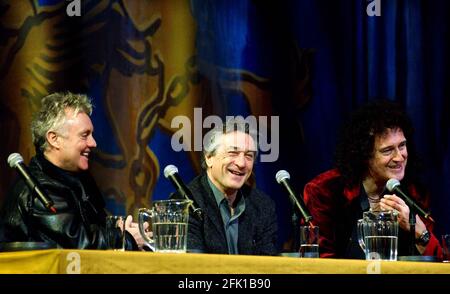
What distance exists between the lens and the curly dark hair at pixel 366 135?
13.4ft

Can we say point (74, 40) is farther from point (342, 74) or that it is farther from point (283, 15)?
point (342, 74)

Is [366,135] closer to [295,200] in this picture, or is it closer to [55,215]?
[295,200]

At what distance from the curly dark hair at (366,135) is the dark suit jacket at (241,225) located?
0.47 metres

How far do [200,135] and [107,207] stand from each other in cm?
58

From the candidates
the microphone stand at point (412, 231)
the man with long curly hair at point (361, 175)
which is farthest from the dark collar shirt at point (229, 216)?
the microphone stand at point (412, 231)

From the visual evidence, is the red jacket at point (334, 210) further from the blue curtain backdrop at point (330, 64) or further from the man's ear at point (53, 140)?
the man's ear at point (53, 140)

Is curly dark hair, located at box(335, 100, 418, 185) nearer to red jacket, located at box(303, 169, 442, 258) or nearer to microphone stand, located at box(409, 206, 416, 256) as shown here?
red jacket, located at box(303, 169, 442, 258)

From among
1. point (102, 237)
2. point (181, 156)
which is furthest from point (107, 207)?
point (102, 237)

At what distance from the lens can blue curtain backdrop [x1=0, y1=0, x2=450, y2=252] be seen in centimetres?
409

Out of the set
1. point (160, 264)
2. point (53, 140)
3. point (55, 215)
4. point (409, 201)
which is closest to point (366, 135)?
point (409, 201)

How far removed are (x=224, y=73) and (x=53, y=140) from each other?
1.29m

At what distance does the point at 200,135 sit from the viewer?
434cm

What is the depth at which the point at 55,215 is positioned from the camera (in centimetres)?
290

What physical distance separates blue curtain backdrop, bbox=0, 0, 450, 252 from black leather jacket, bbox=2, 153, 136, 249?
0.81 metres
